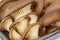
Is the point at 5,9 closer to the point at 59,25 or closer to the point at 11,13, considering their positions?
the point at 11,13

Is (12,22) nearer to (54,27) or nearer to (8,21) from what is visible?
(8,21)

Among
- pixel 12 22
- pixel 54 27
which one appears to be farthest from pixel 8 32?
pixel 54 27

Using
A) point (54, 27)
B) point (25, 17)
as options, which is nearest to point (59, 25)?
point (54, 27)

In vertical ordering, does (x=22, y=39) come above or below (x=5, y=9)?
below

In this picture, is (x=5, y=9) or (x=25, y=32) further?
(x=5, y=9)

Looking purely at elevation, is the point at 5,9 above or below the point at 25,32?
above
